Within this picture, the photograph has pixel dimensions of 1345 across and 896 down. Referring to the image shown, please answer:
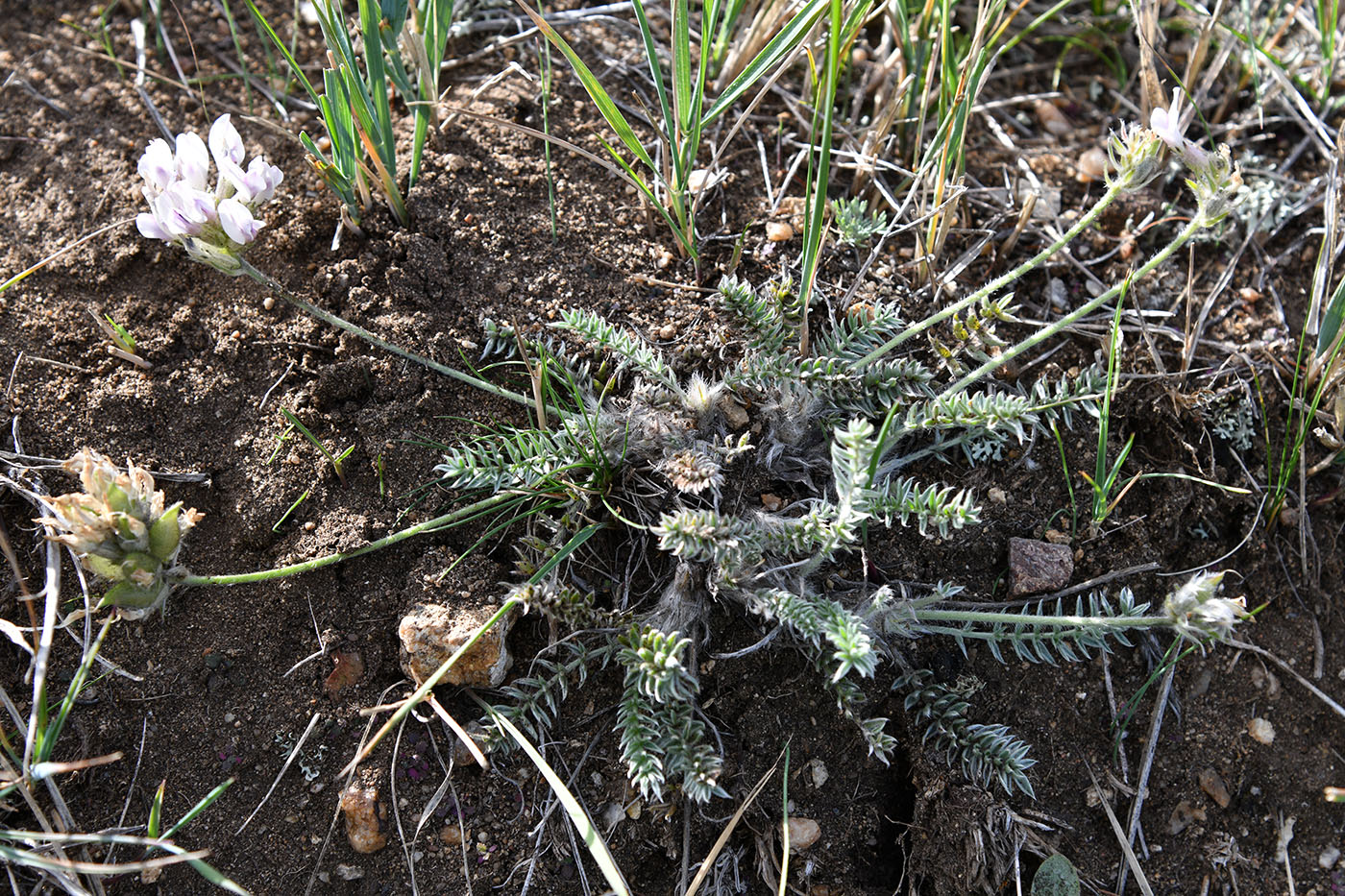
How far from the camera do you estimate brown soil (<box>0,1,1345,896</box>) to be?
6.28ft

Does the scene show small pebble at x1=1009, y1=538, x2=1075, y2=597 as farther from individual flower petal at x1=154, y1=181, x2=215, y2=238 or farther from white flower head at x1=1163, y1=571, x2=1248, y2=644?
individual flower petal at x1=154, y1=181, x2=215, y2=238

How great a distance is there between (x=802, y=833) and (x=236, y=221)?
5.57 ft

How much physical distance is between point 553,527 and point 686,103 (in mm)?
992

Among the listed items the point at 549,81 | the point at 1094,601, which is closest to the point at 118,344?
the point at 549,81

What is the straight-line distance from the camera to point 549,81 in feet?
8.56

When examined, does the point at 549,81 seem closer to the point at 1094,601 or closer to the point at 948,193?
the point at 948,193

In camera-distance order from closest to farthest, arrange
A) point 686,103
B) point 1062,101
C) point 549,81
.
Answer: point 686,103 < point 549,81 < point 1062,101

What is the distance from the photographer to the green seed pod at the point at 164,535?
173cm

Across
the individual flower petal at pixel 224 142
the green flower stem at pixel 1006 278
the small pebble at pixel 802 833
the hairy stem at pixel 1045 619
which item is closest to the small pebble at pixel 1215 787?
the hairy stem at pixel 1045 619

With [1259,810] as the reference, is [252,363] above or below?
above

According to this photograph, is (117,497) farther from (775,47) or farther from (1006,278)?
(1006,278)


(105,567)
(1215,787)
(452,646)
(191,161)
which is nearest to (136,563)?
(105,567)

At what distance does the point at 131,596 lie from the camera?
5.71 feet

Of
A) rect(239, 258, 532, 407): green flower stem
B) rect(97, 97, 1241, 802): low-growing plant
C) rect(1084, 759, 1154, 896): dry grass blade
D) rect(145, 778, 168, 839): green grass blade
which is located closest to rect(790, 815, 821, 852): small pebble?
rect(97, 97, 1241, 802): low-growing plant
